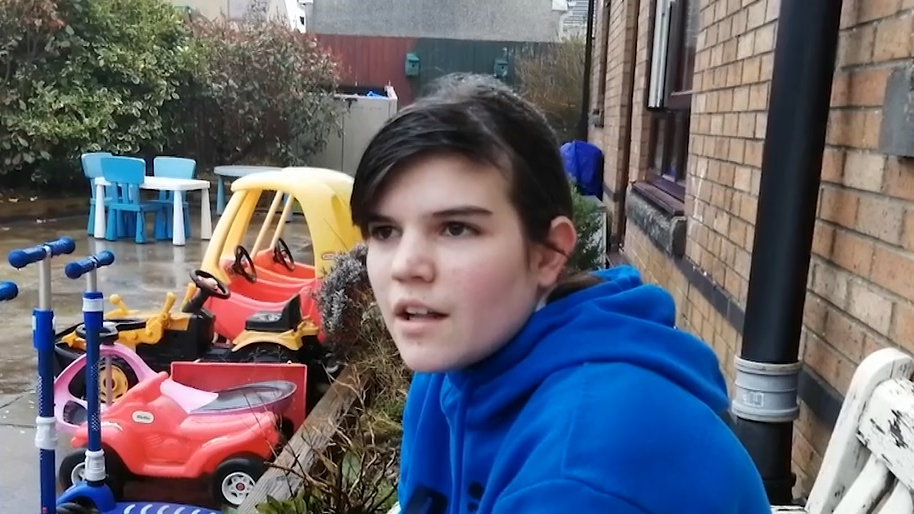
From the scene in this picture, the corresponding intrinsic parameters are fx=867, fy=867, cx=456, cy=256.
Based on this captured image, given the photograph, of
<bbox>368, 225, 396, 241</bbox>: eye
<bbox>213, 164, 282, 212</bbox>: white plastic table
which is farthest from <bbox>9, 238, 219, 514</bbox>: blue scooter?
<bbox>213, 164, 282, 212</bbox>: white plastic table

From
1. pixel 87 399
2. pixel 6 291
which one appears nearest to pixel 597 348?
pixel 6 291

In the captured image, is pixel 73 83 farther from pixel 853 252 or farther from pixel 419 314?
pixel 419 314

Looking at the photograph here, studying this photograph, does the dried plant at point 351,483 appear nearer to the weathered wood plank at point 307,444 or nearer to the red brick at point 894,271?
the weathered wood plank at point 307,444

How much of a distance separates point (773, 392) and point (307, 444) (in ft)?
6.06

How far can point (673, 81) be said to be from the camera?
5.05 meters

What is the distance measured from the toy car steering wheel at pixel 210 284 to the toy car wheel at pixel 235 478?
1287mm

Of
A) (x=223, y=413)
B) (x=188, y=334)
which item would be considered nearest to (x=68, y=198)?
(x=188, y=334)

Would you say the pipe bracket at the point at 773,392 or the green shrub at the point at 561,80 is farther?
the green shrub at the point at 561,80

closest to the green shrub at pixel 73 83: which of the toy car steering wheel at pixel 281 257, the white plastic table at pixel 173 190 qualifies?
the white plastic table at pixel 173 190

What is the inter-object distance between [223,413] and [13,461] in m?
1.17

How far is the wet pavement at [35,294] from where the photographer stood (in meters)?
4.11

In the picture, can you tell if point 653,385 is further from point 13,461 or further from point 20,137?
point 20,137

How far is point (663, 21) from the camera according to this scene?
509 cm

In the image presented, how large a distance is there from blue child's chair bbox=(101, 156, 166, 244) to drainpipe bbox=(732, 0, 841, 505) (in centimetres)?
910
